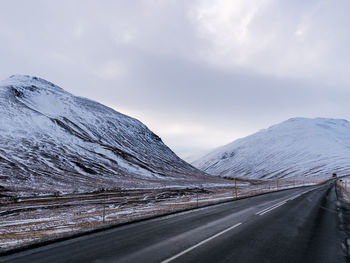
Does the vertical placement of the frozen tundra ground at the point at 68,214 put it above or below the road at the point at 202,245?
below

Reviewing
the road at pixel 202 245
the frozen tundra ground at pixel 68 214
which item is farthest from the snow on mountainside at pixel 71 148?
the road at pixel 202 245

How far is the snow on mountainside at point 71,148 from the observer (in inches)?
2650

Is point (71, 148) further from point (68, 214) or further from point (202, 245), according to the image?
point (202, 245)

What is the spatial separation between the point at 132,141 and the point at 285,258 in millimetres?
137614

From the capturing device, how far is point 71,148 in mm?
100062

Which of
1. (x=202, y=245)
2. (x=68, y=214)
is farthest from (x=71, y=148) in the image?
(x=202, y=245)

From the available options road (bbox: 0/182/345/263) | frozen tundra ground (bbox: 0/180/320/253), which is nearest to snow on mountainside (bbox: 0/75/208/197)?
frozen tundra ground (bbox: 0/180/320/253)

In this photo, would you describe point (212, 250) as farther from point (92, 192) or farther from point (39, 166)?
point (39, 166)

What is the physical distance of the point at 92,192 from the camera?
2076 inches

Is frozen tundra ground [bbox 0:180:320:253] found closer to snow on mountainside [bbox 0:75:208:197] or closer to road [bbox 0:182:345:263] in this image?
road [bbox 0:182:345:263]

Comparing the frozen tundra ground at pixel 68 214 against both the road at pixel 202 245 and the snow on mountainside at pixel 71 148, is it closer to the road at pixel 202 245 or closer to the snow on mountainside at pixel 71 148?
the road at pixel 202 245

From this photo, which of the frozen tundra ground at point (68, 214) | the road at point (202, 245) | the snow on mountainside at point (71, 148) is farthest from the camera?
the snow on mountainside at point (71, 148)

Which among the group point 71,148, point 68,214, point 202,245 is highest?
point 71,148

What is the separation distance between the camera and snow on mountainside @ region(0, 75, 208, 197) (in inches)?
2650
